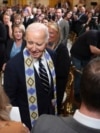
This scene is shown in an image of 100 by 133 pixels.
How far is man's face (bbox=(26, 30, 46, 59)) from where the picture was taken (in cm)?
250

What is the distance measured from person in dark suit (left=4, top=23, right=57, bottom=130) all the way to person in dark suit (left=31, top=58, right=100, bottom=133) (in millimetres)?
1216

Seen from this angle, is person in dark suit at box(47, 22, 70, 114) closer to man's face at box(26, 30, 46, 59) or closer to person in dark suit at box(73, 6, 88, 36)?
man's face at box(26, 30, 46, 59)

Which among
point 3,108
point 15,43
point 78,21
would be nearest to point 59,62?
point 3,108

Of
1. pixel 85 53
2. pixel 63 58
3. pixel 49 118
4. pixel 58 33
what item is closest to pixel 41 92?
pixel 63 58

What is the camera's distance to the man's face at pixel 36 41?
2.50 metres

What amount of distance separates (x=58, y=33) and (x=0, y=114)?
1.77 metres

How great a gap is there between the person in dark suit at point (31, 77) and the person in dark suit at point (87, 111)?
1.22 meters

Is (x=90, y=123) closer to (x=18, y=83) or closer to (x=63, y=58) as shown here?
(x=18, y=83)

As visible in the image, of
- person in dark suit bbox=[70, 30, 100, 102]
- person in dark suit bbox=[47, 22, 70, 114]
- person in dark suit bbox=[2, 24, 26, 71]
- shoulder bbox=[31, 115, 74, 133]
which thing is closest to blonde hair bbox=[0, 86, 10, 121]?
shoulder bbox=[31, 115, 74, 133]

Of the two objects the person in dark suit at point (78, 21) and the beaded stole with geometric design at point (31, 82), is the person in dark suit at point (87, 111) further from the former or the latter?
the person in dark suit at point (78, 21)

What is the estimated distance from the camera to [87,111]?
129 centimetres

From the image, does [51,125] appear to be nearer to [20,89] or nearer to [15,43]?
[20,89]

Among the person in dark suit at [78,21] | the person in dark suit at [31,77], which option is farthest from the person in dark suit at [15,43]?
the person in dark suit at [78,21]

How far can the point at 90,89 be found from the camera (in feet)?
4.22
